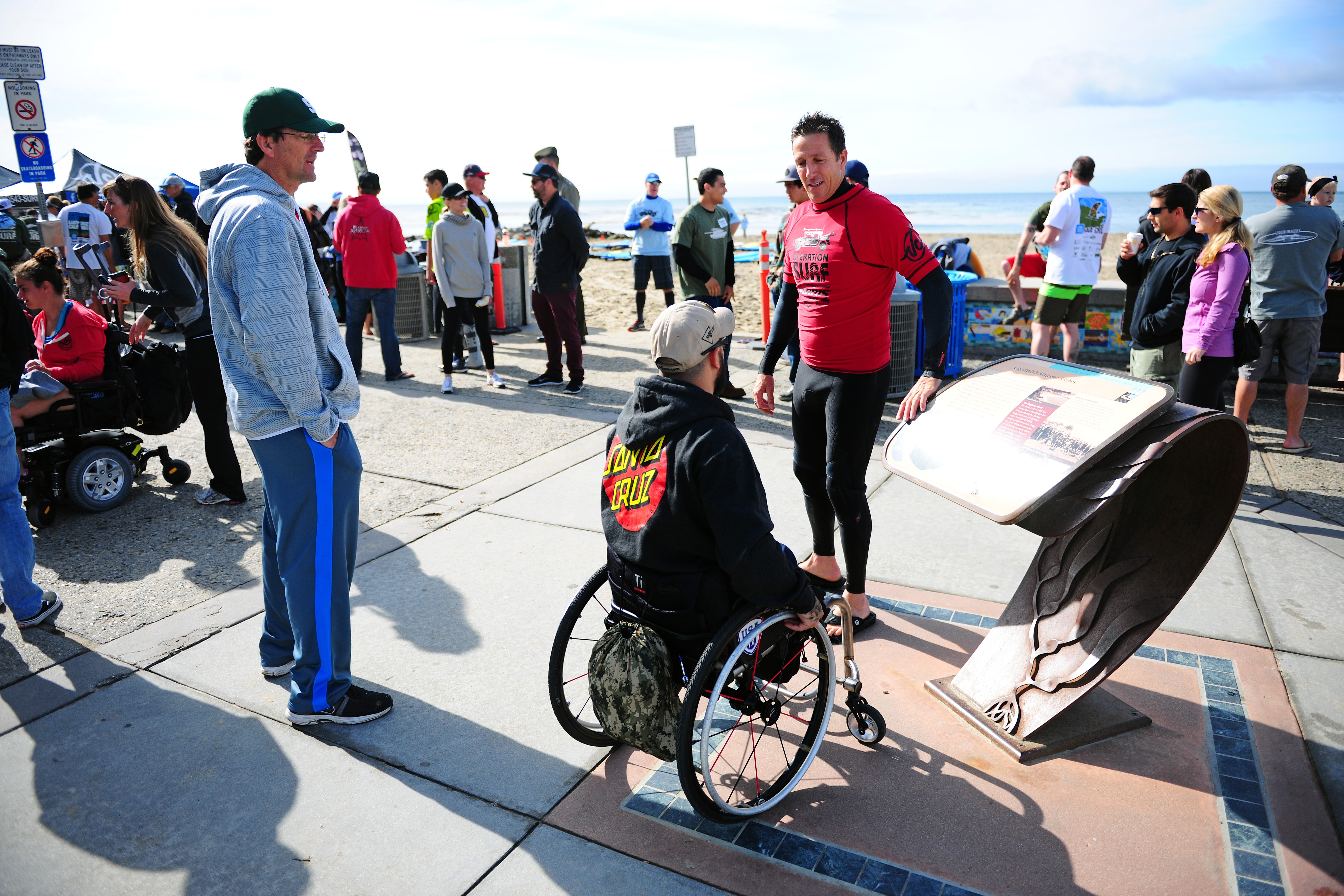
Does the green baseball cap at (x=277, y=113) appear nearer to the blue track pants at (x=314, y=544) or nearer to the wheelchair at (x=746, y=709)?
the blue track pants at (x=314, y=544)

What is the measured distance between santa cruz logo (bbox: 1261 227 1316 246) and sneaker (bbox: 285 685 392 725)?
20.9ft

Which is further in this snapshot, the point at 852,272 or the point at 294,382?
the point at 852,272

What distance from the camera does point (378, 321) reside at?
337 inches

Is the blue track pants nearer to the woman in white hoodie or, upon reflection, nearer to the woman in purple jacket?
the woman in purple jacket

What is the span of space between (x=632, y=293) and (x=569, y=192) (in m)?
4.68

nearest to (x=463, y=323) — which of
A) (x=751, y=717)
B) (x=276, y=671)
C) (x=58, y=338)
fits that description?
(x=58, y=338)

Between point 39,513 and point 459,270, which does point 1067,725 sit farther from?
point 459,270

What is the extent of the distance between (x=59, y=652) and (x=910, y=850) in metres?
3.51

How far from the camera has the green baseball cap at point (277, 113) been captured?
273cm

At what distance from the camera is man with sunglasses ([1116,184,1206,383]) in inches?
195

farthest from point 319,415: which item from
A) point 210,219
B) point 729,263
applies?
point 729,263

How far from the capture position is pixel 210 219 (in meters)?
2.88

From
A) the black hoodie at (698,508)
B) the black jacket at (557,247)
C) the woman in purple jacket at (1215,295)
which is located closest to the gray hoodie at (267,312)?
the black hoodie at (698,508)

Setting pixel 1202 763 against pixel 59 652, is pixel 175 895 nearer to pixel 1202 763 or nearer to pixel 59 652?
pixel 59 652
